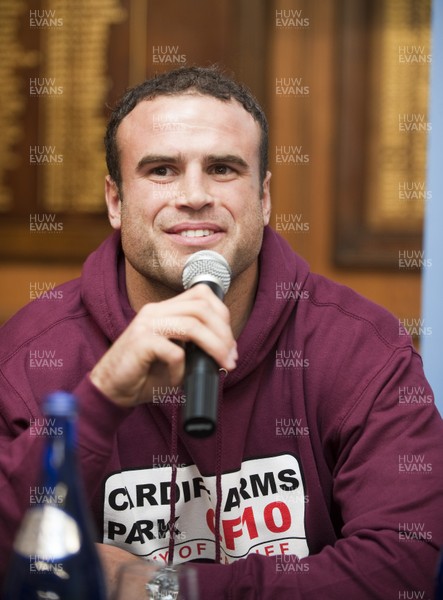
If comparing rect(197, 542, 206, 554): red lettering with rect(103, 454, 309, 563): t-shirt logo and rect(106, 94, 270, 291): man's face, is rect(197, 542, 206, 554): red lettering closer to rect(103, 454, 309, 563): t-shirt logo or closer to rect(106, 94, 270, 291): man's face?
rect(103, 454, 309, 563): t-shirt logo

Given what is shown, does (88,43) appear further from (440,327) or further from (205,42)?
(440,327)

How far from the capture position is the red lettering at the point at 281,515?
157 centimetres

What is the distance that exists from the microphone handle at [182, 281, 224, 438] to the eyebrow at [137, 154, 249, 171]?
0.58 metres

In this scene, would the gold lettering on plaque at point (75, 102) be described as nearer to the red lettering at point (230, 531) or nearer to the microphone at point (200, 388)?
the red lettering at point (230, 531)

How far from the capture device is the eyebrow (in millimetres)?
1604

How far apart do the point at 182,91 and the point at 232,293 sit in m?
0.38

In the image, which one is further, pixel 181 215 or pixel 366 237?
pixel 366 237

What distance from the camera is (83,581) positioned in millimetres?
923

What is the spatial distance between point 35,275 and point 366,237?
123cm

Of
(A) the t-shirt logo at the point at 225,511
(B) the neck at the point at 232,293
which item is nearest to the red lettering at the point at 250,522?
(A) the t-shirt logo at the point at 225,511

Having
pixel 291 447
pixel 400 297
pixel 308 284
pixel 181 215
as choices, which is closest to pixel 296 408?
pixel 291 447

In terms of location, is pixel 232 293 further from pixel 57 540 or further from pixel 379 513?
pixel 57 540

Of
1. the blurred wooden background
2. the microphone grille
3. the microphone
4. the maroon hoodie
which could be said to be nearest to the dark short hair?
the maroon hoodie

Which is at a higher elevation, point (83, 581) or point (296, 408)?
point (296, 408)
